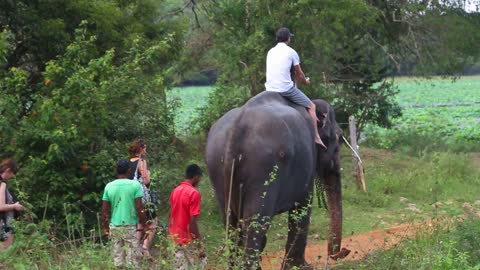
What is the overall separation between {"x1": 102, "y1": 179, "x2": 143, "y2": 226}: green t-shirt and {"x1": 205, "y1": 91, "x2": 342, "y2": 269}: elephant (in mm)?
824

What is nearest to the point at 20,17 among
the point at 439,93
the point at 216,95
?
the point at 216,95

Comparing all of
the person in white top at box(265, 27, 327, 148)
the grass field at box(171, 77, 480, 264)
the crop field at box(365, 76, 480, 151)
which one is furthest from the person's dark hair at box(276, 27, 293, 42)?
the crop field at box(365, 76, 480, 151)

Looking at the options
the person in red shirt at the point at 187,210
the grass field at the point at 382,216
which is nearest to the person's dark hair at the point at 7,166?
the grass field at the point at 382,216

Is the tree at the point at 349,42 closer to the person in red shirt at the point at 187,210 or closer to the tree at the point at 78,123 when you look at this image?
the tree at the point at 78,123

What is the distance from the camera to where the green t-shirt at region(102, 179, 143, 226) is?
991cm

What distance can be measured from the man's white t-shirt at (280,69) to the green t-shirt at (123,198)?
2012 millimetres

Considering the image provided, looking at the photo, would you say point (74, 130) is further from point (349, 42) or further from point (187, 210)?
point (349, 42)

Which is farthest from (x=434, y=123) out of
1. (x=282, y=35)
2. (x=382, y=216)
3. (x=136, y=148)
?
(x=136, y=148)

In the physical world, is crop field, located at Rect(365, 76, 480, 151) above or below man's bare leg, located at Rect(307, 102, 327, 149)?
below

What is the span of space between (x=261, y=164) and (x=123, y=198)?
145cm

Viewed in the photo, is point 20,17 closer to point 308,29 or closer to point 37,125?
point 37,125

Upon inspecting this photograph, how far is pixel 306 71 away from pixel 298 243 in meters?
9.74

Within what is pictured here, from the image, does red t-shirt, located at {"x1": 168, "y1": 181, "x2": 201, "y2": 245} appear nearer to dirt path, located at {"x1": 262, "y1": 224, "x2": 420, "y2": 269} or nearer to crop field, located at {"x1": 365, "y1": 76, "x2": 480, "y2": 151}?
dirt path, located at {"x1": 262, "y1": 224, "x2": 420, "y2": 269}

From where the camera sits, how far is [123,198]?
32.5 ft
